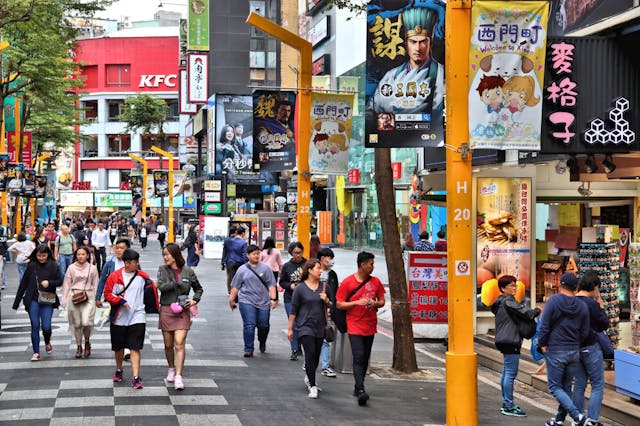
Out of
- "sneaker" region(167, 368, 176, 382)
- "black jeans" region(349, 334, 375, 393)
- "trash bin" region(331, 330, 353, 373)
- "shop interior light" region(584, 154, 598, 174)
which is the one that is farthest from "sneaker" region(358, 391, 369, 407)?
"shop interior light" region(584, 154, 598, 174)

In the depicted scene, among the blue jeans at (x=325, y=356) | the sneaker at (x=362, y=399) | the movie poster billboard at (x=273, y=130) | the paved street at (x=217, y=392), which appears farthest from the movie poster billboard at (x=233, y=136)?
the sneaker at (x=362, y=399)

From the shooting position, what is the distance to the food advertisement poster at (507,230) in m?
16.7

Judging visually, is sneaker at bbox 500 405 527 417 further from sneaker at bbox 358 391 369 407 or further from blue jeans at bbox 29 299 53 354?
blue jeans at bbox 29 299 53 354

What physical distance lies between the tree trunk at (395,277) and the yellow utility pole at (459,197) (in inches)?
182

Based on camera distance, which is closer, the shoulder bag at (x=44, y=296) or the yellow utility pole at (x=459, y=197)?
the yellow utility pole at (x=459, y=197)

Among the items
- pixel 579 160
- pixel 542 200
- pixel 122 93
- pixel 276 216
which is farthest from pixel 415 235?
pixel 122 93

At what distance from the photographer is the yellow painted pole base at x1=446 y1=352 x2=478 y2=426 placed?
9.42 m

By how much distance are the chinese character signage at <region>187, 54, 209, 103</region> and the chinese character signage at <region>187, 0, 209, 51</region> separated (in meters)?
1.32

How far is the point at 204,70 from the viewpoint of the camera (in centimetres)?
7131

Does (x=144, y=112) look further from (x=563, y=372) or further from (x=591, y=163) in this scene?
(x=563, y=372)

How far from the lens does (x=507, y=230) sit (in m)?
16.7

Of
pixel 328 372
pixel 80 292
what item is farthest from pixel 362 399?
pixel 80 292

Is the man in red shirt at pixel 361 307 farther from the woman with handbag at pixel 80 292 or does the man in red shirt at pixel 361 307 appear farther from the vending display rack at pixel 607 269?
the woman with handbag at pixel 80 292

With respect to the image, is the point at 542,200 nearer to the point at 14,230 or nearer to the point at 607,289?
the point at 607,289
